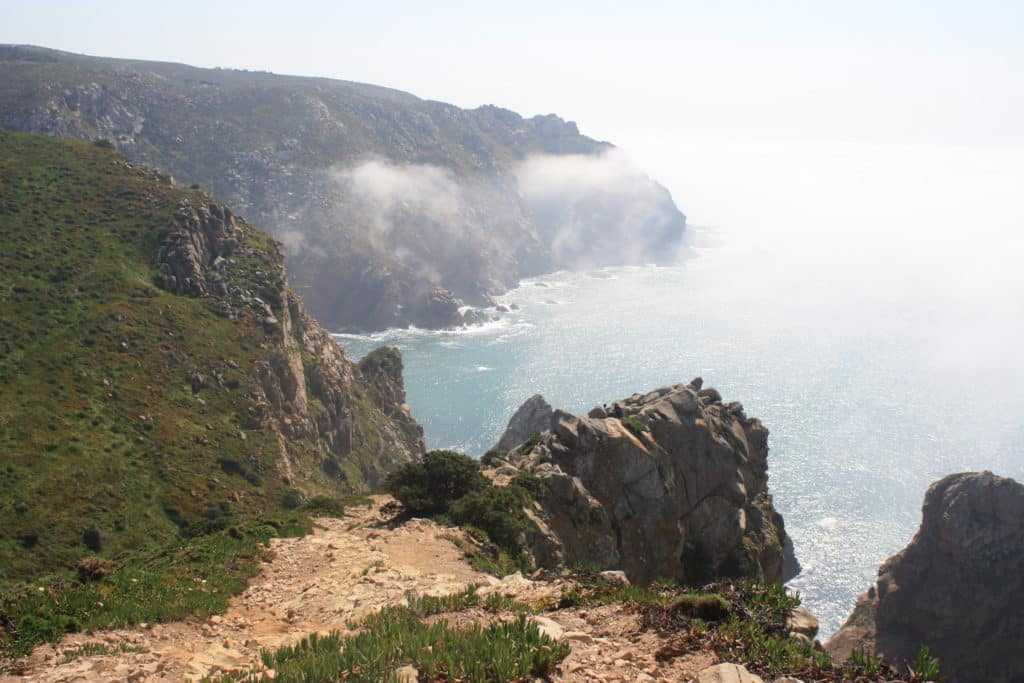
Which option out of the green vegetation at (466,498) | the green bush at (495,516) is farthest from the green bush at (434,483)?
the green bush at (495,516)

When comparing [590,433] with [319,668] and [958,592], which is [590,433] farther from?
[958,592]

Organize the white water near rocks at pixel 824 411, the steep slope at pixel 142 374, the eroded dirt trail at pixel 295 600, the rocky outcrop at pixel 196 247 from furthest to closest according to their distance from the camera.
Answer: the white water near rocks at pixel 824 411
the rocky outcrop at pixel 196 247
the steep slope at pixel 142 374
the eroded dirt trail at pixel 295 600

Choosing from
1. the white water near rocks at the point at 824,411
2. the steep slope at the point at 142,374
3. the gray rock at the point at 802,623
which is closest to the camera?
the gray rock at the point at 802,623

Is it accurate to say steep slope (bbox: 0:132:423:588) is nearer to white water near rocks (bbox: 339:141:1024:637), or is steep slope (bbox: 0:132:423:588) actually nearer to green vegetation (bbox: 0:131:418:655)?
green vegetation (bbox: 0:131:418:655)

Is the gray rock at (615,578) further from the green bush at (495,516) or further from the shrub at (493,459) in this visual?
the shrub at (493,459)

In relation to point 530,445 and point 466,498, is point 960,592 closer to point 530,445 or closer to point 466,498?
point 530,445

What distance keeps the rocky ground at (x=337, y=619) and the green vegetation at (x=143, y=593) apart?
423 millimetres

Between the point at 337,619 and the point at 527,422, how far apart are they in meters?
70.1

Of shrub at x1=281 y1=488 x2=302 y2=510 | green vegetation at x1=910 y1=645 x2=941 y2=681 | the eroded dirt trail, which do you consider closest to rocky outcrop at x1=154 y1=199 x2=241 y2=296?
shrub at x1=281 y1=488 x2=302 y2=510

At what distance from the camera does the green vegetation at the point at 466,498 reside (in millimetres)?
28984

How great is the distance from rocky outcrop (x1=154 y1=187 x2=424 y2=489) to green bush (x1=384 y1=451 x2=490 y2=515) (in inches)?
1743

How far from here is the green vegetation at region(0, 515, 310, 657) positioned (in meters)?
14.6

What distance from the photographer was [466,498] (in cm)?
3042

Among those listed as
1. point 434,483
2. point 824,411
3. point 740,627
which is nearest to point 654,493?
point 434,483
